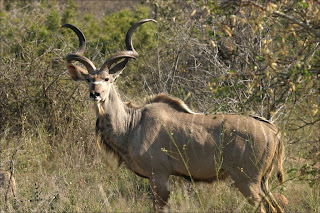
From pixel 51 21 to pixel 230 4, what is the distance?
17.7 feet

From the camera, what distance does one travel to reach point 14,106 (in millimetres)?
6449

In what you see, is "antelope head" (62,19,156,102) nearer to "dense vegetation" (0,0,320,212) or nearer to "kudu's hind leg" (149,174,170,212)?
"dense vegetation" (0,0,320,212)

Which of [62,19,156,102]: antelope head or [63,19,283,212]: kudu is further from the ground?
[62,19,156,102]: antelope head

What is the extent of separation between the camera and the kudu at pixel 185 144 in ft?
14.3

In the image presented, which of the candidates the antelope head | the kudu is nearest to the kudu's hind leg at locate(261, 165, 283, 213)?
the kudu

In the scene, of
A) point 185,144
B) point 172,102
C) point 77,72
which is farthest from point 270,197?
point 77,72

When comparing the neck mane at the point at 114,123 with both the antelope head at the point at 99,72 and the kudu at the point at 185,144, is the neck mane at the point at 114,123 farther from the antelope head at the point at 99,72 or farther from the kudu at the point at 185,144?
the antelope head at the point at 99,72

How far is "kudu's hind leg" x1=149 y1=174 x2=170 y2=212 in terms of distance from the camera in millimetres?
4480

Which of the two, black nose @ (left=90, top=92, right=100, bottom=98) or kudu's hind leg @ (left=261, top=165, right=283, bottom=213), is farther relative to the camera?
black nose @ (left=90, top=92, right=100, bottom=98)

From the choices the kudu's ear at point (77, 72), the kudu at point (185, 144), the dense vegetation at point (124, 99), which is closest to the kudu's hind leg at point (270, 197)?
the kudu at point (185, 144)

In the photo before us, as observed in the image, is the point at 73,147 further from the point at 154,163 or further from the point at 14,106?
the point at 154,163

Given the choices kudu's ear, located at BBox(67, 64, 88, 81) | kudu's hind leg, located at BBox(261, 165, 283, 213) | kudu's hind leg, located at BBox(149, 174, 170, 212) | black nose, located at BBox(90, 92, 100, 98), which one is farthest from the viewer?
kudu's ear, located at BBox(67, 64, 88, 81)

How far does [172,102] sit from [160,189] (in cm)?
85

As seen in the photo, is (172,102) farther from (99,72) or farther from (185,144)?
(99,72)
